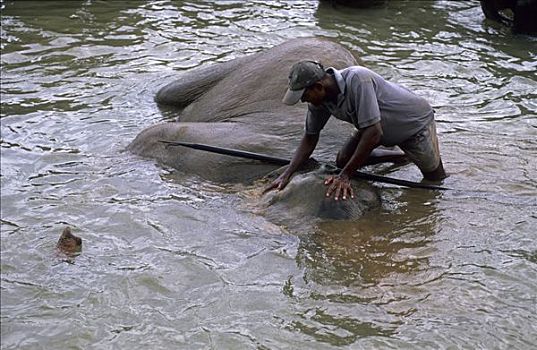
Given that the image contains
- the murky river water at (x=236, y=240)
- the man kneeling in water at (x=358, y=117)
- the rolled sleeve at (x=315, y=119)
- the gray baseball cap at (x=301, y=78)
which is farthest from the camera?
the rolled sleeve at (x=315, y=119)

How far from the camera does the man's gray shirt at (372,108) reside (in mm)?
5258

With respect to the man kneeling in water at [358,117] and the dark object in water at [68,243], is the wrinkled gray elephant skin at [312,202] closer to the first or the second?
the man kneeling in water at [358,117]

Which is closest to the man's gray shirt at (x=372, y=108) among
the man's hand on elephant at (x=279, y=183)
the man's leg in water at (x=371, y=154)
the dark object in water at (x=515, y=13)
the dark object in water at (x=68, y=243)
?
the man's leg in water at (x=371, y=154)

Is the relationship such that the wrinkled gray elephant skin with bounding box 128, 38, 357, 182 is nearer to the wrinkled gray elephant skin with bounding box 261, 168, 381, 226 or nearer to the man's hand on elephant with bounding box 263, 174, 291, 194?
the man's hand on elephant with bounding box 263, 174, 291, 194

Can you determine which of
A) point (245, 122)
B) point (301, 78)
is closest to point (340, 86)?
point (301, 78)

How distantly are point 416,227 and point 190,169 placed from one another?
6.45 ft

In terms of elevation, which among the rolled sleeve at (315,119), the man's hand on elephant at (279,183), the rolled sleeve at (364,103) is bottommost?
the man's hand on elephant at (279,183)

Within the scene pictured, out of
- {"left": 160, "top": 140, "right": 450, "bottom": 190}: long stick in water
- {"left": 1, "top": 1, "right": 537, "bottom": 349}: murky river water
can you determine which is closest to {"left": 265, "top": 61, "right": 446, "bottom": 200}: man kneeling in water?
{"left": 160, "top": 140, "right": 450, "bottom": 190}: long stick in water

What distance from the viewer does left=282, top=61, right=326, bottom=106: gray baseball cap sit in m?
5.11

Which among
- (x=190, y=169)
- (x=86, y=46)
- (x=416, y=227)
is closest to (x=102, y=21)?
(x=86, y=46)

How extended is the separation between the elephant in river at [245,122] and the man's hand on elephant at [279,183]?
108mm

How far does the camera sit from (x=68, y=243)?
5.14 metres

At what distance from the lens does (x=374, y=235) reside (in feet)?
17.1

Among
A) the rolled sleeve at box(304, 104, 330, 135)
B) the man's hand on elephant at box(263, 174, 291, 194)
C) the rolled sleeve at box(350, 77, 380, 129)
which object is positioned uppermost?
the rolled sleeve at box(350, 77, 380, 129)
